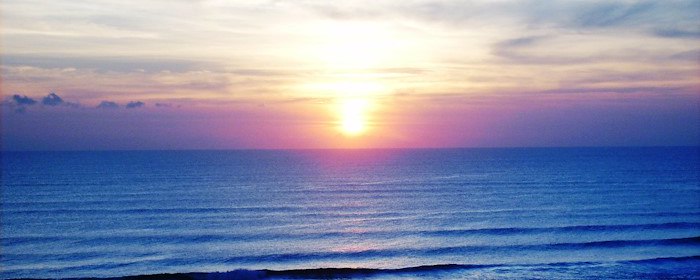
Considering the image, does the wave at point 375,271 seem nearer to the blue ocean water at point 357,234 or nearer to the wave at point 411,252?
the blue ocean water at point 357,234

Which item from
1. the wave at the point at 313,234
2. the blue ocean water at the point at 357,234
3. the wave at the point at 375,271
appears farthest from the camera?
the wave at the point at 313,234

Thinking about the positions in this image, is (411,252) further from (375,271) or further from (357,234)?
(357,234)

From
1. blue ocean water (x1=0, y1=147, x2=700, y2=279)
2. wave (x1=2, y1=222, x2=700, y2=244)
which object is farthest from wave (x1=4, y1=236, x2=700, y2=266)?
wave (x1=2, y1=222, x2=700, y2=244)

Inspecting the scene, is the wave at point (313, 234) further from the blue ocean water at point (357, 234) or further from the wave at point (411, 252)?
the wave at point (411, 252)

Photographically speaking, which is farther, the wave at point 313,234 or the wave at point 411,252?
the wave at point 313,234

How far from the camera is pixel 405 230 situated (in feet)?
143

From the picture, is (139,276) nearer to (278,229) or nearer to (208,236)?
(208,236)

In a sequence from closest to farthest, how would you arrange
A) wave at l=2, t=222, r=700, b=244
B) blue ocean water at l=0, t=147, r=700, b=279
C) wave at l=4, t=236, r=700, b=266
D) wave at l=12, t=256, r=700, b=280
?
wave at l=12, t=256, r=700, b=280 → blue ocean water at l=0, t=147, r=700, b=279 → wave at l=4, t=236, r=700, b=266 → wave at l=2, t=222, r=700, b=244

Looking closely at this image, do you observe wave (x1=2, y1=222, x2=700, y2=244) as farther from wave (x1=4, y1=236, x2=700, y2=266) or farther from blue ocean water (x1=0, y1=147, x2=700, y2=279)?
wave (x1=4, y1=236, x2=700, y2=266)

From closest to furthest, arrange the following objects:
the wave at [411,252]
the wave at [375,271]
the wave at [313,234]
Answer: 1. the wave at [375,271]
2. the wave at [411,252]
3. the wave at [313,234]

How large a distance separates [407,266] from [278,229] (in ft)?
45.8

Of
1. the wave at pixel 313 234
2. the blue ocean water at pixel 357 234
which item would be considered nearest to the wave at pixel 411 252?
the blue ocean water at pixel 357 234

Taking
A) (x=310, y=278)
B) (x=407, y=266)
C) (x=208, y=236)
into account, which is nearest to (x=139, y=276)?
(x=310, y=278)

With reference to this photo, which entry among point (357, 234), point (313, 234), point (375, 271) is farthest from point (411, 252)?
point (313, 234)
